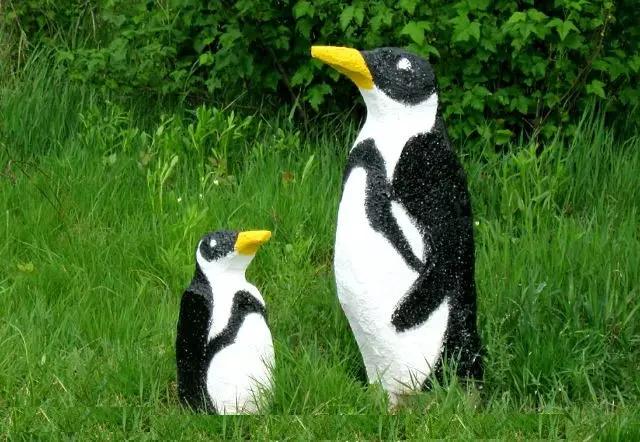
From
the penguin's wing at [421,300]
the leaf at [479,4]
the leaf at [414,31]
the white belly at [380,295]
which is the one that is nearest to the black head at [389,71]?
the white belly at [380,295]

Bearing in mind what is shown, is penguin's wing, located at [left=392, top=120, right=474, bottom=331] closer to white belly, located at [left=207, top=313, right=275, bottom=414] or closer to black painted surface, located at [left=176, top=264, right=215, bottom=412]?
white belly, located at [left=207, top=313, right=275, bottom=414]

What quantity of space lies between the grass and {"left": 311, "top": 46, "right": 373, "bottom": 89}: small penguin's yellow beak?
0.94m

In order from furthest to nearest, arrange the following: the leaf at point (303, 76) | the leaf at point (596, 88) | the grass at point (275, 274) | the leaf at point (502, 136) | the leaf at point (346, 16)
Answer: the leaf at point (303, 76)
the leaf at point (502, 136)
the leaf at point (596, 88)
the leaf at point (346, 16)
the grass at point (275, 274)

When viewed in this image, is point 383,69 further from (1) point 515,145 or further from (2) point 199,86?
(2) point 199,86

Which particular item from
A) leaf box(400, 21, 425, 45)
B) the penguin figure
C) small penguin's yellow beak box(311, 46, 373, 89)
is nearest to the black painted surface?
the penguin figure

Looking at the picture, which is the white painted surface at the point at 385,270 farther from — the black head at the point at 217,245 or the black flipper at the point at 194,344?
the black flipper at the point at 194,344

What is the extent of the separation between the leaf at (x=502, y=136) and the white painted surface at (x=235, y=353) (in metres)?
2.02

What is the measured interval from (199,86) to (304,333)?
233 cm

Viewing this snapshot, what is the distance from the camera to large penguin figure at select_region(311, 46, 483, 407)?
12.5 ft

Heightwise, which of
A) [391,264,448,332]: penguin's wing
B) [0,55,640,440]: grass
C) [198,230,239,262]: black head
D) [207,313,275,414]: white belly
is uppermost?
[198,230,239,262]: black head

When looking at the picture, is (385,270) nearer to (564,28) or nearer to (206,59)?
(564,28)

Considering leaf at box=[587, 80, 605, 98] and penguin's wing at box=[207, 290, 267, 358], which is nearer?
penguin's wing at box=[207, 290, 267, 358]

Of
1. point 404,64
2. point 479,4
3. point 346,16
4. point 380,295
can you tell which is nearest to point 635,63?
point 479,4

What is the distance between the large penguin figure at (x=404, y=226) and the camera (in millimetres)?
3822
